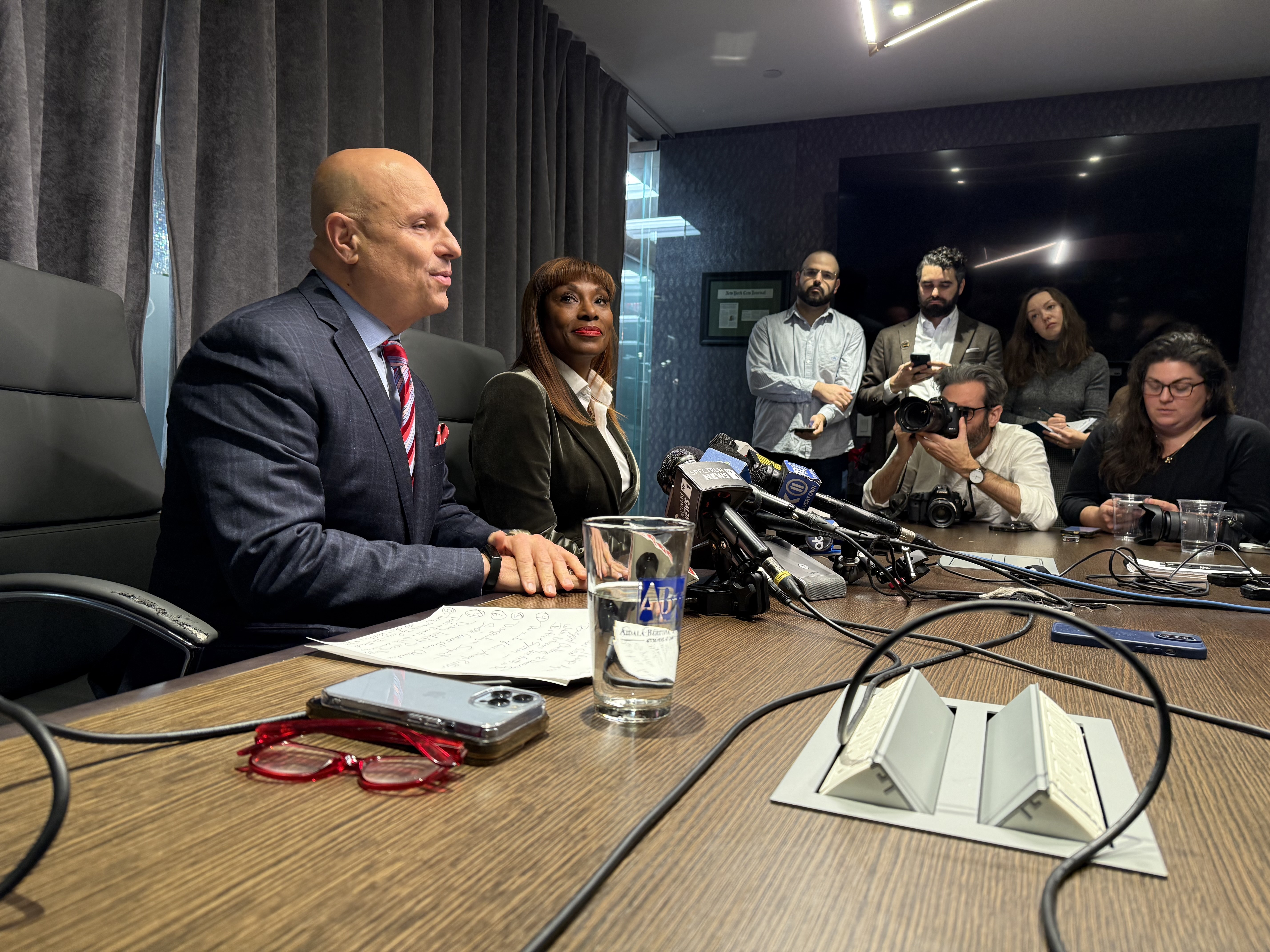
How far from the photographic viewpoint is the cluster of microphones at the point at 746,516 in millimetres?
832

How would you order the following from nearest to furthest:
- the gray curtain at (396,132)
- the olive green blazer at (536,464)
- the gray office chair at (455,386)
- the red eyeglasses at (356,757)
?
the red eyeglasses at (356,757) → the olive green blazer at (536,464) → the gray office chair at (455,386) → the gray curtain at (396,132)

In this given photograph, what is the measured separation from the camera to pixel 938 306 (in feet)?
13.3

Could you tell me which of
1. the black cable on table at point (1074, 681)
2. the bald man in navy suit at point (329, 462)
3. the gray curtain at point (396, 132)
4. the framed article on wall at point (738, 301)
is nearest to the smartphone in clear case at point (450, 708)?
the black cable on table at point (1074, 681)

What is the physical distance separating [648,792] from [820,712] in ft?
0.54

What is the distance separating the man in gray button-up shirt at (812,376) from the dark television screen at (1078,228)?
212mm

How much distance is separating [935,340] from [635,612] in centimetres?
393

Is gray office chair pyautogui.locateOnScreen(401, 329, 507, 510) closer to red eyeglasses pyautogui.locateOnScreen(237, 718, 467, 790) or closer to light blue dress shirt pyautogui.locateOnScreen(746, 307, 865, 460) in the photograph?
red eyeglasses pyautogui.locateOnScreen(237, 718, 467, 790)

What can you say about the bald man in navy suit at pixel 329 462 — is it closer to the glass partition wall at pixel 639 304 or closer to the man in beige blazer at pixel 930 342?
the man in beige blazer at pixel 930 342

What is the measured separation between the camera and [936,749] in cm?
44

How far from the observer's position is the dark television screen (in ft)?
12.1

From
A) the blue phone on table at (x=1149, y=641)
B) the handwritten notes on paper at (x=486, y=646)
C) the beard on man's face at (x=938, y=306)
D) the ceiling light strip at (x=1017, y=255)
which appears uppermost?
the ceiling light strip at (x=1017, y=255)

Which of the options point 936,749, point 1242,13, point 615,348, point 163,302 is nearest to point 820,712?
point 936,749

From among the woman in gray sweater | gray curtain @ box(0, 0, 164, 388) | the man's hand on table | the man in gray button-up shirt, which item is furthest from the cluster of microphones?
the woman in gray sweater

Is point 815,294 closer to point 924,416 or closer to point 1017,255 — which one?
point 1017,255
